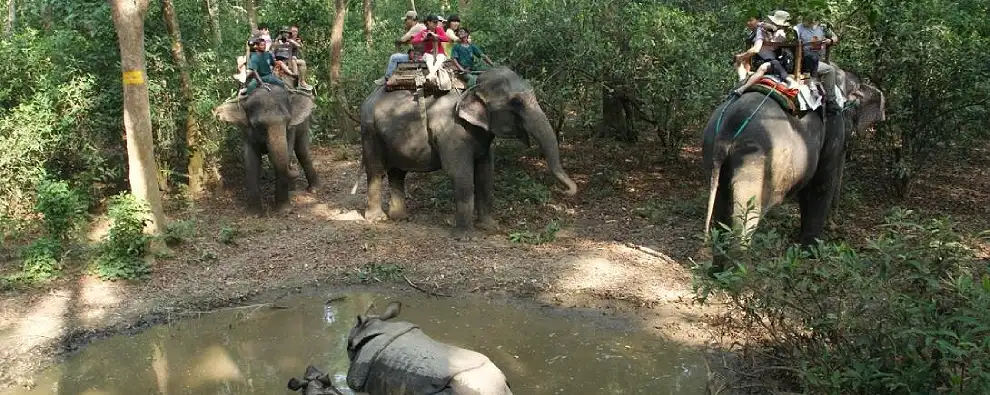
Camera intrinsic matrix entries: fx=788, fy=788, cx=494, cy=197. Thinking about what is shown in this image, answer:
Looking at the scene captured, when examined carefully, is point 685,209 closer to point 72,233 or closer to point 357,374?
point 357,374

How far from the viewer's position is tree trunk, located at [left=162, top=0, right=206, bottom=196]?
10812 mm

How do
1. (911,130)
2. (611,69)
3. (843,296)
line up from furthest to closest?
(611,69) < (911,130) < (843,296)

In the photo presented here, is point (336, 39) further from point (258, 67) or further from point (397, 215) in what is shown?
point (397, 215)

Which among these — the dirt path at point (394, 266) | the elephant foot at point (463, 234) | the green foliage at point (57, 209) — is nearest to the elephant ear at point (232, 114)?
the dirt path at point (394, 266)

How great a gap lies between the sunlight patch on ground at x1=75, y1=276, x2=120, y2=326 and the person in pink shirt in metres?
4.21

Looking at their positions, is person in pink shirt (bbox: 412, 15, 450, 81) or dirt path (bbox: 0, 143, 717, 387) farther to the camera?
person in pink shirt (bbox: 412, 15, 450, 81)

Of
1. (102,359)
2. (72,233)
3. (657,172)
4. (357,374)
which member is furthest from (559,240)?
(72,233)

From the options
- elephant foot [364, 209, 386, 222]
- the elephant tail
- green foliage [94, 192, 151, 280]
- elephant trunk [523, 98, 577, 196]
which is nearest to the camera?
the elephant tail

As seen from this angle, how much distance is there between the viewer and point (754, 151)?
24.1 feet

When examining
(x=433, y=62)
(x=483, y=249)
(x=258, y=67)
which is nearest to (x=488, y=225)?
(x=483, y=249)

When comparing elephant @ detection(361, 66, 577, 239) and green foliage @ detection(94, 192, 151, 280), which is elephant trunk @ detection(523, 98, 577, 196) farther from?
green foliage @ detection(94, 192, 151, 280)

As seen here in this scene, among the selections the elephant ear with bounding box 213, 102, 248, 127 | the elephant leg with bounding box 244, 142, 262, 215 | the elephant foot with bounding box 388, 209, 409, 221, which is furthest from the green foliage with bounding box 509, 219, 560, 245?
the elephant ear with bounding box 213, 102, 248, 127

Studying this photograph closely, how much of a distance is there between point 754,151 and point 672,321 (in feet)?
5.86

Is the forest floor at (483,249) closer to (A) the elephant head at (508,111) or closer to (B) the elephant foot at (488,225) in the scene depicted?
(B) the elephant foot at (488,225)
